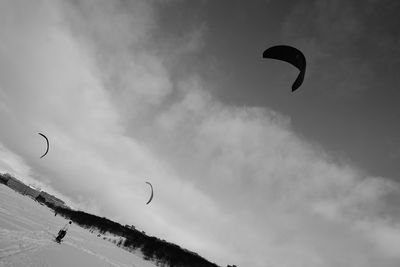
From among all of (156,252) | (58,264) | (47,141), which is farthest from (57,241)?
(156,252)

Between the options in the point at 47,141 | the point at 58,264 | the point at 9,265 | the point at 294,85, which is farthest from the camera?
the point at 47,141

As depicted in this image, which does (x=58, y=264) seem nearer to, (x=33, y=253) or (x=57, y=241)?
(x=33, y=253)

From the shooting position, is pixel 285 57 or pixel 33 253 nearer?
pixel 285 57

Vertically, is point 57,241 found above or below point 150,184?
below

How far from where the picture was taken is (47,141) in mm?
35562

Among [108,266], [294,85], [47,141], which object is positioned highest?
[47,141]

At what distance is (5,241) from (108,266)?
8.24 meters

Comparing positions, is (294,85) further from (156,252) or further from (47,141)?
(156,252)

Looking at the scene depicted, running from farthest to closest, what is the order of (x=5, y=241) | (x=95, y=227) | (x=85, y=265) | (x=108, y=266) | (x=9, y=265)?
(x=95, y=227)
(x=108, y=266)
(x=85, y=265)
(x=5, y=241)
(x=9, y=265)

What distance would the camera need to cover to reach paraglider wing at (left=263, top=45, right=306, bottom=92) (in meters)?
8.15

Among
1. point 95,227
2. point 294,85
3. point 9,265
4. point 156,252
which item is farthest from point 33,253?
point 95,227

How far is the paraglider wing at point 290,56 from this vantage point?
8.15 metres

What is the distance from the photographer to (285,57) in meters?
9.09

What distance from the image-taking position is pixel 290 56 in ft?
29.3
